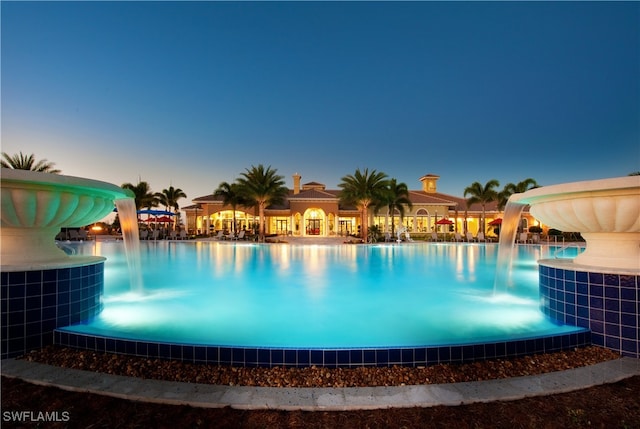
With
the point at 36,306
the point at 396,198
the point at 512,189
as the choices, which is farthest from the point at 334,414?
the point at 512,189

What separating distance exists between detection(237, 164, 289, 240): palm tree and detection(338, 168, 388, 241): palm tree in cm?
712

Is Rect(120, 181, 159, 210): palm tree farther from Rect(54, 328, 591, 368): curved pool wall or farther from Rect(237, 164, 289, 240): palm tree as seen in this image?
Rect(54, 328, 591, 368): curved pool wall

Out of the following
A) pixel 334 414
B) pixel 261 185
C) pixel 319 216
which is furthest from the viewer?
pixel 319 216

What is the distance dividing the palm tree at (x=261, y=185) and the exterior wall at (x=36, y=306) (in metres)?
26.0

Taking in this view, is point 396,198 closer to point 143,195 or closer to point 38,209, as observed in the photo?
point 38,209

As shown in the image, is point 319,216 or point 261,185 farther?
point 319,216

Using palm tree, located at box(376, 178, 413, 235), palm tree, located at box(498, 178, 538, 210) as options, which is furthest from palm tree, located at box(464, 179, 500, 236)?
palm tree, located at box(376, 178, 413, 235)

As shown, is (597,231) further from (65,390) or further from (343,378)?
(65,390)

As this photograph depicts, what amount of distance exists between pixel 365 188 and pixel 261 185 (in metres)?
10.4

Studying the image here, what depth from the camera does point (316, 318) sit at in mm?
5641

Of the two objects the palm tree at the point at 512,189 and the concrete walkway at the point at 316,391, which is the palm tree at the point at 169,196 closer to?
the palm tree at the point at 512,189

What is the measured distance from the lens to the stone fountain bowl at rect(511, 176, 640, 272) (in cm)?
396

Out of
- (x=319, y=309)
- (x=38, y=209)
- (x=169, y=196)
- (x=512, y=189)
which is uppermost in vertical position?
(x=169, y=196)

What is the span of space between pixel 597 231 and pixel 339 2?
25.8 meters
